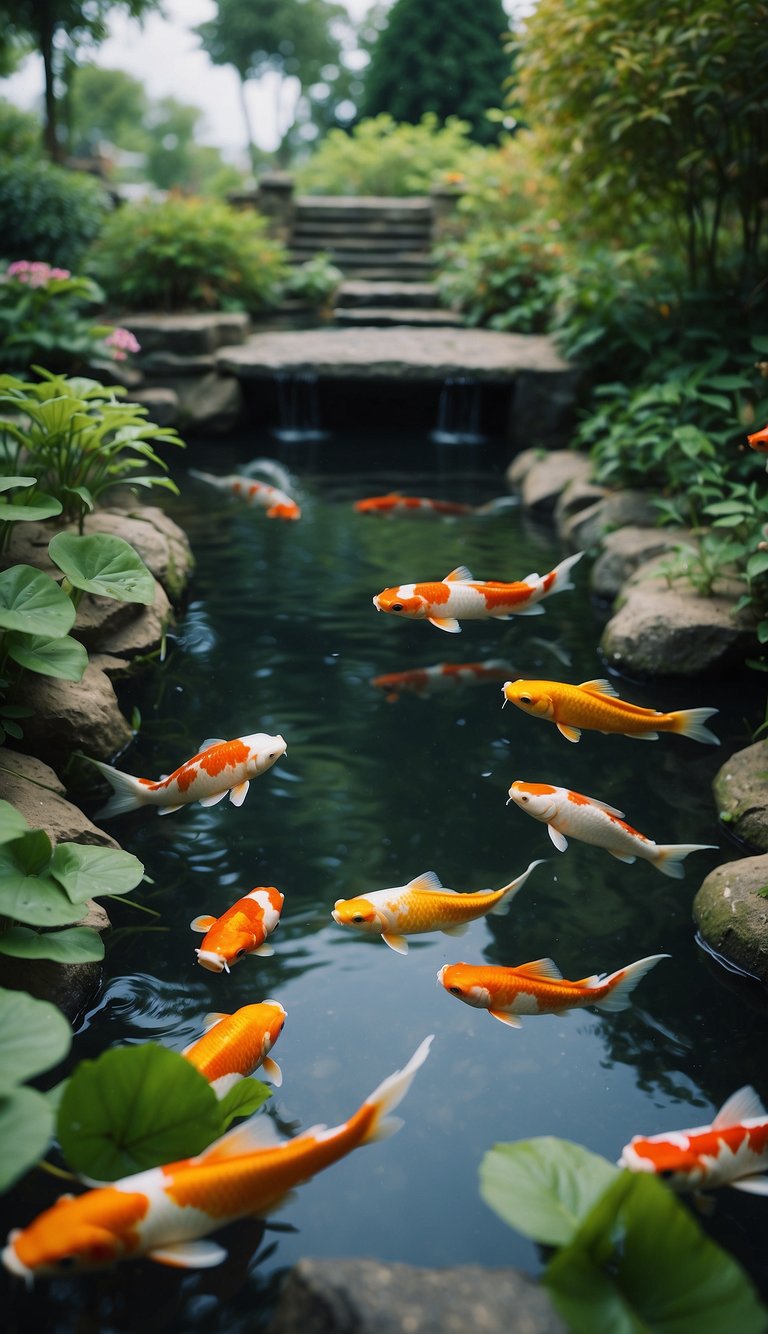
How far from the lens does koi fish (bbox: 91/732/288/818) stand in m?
3.23

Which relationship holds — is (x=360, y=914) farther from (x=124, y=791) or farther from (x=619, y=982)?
(x=124, y=791)

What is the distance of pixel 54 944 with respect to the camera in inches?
104

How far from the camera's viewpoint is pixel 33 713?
382cm

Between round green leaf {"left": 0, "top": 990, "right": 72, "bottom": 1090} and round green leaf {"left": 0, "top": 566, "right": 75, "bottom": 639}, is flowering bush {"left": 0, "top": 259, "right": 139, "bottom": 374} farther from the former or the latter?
round green leaf {"left": 0, "top": 990, "right": 72, "bottom": 1090}

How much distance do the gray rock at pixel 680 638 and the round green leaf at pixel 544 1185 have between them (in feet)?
11.0

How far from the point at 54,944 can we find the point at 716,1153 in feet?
5.63

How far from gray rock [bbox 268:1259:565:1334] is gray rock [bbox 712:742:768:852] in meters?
2.24

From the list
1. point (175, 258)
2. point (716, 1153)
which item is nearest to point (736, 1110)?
point (716, 1153)

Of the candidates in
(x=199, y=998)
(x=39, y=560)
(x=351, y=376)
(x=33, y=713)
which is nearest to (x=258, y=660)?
(x=39, y=560)

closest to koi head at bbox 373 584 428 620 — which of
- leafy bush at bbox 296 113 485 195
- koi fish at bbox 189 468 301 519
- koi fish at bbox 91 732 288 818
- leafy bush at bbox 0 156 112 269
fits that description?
koi fish at bbox 91 732 288 818

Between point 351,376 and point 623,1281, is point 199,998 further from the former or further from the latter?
point 351,376

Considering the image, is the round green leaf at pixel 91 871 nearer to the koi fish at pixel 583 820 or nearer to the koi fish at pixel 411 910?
the koi fish at pixel 411 910

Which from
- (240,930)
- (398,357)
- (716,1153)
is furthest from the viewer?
(398,357)

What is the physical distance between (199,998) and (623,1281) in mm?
1550
